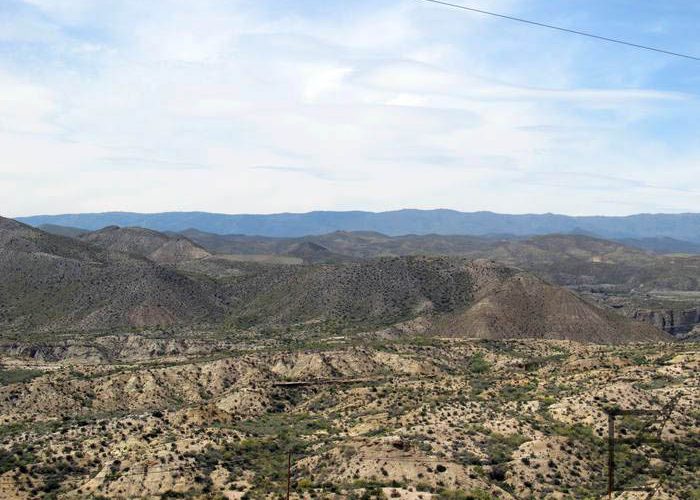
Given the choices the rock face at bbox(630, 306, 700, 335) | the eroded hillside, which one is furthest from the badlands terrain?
the rock face at bbox(630, 306, 700, 335)

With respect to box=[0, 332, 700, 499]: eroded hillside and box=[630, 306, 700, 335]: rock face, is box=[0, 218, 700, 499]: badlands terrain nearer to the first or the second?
box=[0, 332, 700, 499]: eroded hillside

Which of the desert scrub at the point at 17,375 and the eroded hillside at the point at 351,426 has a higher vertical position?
the eroded hillside at the point at 351,426

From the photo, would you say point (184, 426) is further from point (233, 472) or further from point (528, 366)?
point (528, 366)

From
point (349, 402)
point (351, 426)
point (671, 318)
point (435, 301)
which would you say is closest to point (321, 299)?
point (435, 301)

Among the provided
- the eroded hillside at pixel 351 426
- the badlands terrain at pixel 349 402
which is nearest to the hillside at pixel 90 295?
the badlands terrain at pixel 349 402

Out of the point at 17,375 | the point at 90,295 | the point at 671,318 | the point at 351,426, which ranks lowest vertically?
the point at 671,318

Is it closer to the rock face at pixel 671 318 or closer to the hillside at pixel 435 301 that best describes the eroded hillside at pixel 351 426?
the hillside at pixel 435 301

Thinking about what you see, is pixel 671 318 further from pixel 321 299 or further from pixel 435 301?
pixel 321 299
